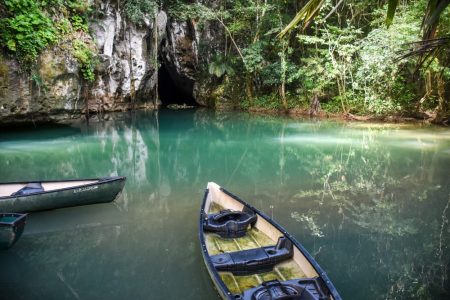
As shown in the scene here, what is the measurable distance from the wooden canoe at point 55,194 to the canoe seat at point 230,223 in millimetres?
2407

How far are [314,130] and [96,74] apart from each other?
11.9 meters

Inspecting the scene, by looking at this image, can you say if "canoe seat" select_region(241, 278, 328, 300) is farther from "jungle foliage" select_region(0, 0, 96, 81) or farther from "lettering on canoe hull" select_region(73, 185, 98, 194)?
"jungle foliage" select_region(0, 0, 96, 81)

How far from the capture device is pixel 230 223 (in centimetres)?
510

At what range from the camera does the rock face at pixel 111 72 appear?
46.7ft

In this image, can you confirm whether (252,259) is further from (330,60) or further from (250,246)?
(330,60)

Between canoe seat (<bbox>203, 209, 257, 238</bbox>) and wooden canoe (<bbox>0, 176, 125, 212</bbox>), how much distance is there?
7.90 ft

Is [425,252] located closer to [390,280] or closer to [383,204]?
[390,280]

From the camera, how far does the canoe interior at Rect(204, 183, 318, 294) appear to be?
154 inches

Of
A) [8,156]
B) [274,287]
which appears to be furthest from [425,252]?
[8,156]

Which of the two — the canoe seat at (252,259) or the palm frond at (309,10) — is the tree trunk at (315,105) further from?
the palm frond at (309,10)

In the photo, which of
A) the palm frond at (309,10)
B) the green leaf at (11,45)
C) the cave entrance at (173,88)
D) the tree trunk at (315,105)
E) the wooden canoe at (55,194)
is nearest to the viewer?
the palm frond at (309,10)

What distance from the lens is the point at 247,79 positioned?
987 inches

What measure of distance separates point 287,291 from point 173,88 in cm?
2973

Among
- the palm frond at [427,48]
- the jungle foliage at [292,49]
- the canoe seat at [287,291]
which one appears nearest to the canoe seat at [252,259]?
the canoe seat at [287,291]
